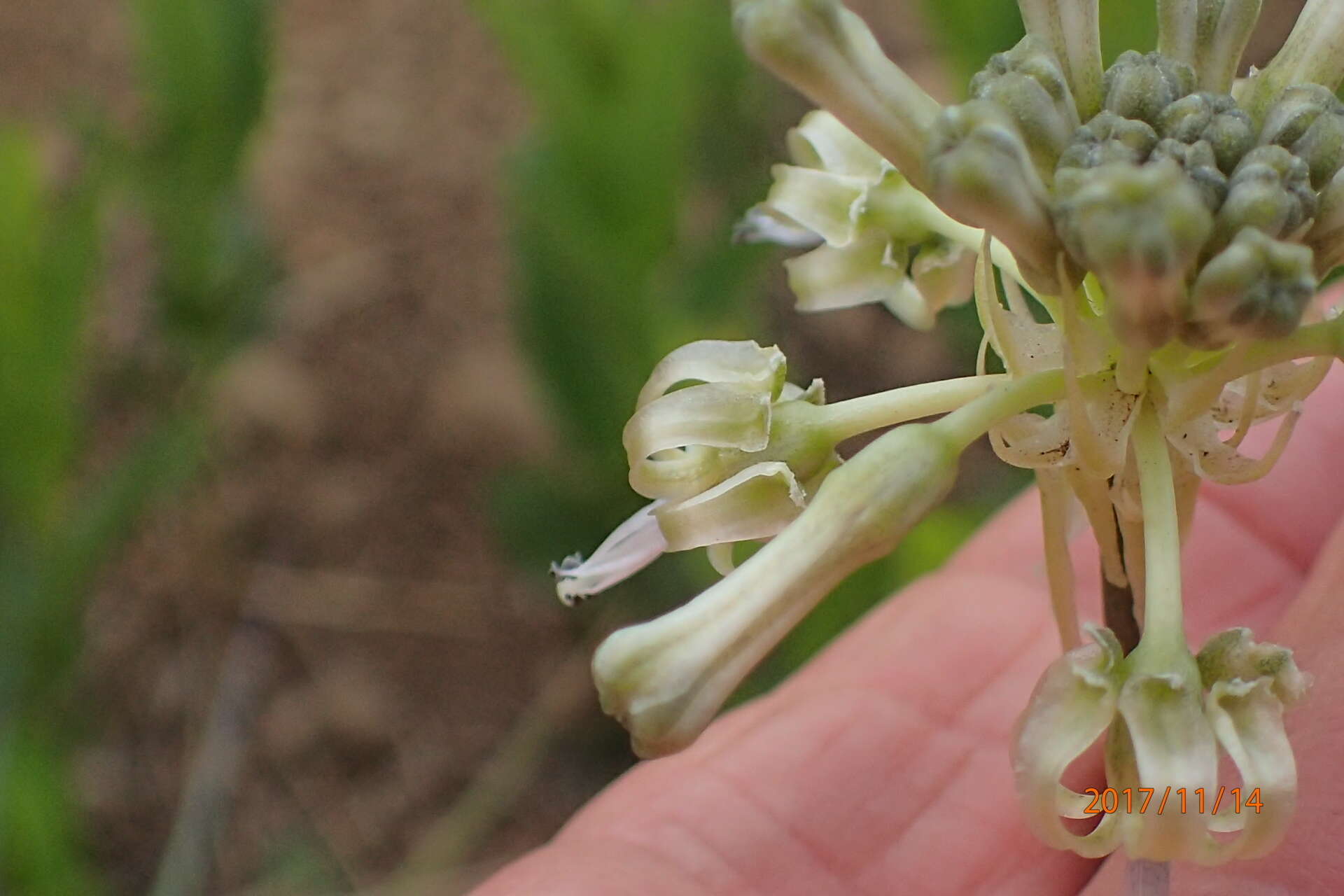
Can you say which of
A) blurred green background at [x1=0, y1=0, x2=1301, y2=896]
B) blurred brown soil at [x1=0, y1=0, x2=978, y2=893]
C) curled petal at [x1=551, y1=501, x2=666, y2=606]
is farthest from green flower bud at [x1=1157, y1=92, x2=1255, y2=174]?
blurred brown soil at [x1=0, y1=0, x2=978, y2=893]

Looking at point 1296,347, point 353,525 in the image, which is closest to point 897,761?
point 1296,347

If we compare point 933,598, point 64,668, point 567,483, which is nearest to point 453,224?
point 567,483

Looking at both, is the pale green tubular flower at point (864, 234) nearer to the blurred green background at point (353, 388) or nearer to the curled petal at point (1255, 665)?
the curled petal at point (1255, 665)

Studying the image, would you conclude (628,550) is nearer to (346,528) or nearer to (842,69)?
(842,69)

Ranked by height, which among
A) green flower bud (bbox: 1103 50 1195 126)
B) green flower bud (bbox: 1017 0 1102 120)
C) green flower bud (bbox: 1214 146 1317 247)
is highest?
green flower bud (bbox: 1017 0 1102 120)

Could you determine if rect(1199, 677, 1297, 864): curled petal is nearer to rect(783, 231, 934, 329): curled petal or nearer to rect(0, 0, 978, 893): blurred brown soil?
rect(783, 231, 934, 329): curled petal

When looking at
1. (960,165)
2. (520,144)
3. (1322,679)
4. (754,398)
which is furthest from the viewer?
(520,144)

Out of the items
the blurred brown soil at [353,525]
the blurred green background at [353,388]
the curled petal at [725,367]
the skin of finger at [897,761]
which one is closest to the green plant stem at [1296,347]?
the curled petal at [725,367]

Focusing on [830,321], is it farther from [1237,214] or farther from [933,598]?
[1237,214]
